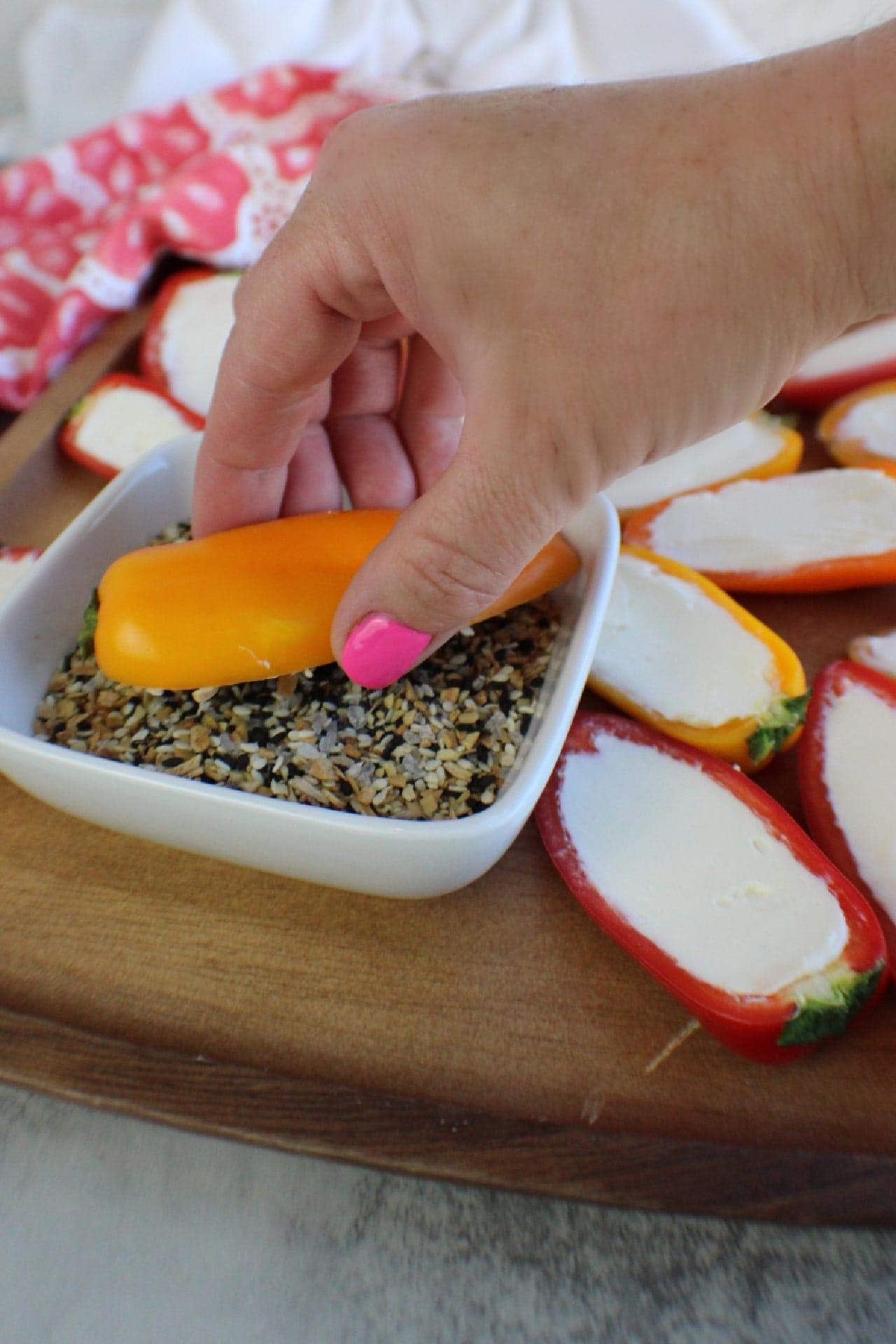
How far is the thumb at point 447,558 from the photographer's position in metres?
0.40

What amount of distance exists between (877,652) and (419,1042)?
373 mm

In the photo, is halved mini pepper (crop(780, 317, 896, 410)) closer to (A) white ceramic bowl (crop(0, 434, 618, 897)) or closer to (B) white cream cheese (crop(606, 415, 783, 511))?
(B) white cream cheese (crop(606, 415, 783, 511))

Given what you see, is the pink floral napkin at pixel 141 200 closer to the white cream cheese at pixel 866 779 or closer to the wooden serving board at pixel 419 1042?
the wooden serving board at pixel 419 1042

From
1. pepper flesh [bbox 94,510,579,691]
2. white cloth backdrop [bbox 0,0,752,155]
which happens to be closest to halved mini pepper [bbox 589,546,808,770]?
pepper flesh [bbox 94,510,579,691]

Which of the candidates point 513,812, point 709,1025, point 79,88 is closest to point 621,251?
point 513,812

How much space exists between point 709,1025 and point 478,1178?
13 cm

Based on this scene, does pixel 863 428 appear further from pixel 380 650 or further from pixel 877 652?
pixel 380 650

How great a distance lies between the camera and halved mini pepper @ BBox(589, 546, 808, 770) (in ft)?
1.92

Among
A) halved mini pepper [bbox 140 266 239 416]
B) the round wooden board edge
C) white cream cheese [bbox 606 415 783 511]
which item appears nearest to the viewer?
the round wooden board edge

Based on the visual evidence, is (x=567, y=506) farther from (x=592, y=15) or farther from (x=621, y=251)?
(x=592, y=15)

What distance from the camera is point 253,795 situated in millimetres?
469

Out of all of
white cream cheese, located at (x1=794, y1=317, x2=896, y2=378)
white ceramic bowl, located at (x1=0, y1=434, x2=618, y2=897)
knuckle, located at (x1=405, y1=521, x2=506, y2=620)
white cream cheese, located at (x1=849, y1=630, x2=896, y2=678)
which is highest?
knuckle, located at (x1=405, y1=521, x2=506, y2=620)

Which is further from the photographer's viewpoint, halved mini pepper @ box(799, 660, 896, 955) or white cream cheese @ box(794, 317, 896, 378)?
white cream cheese @ box(794, 317, 896, 378)

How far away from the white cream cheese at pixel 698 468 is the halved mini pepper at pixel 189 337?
0.35 metres
